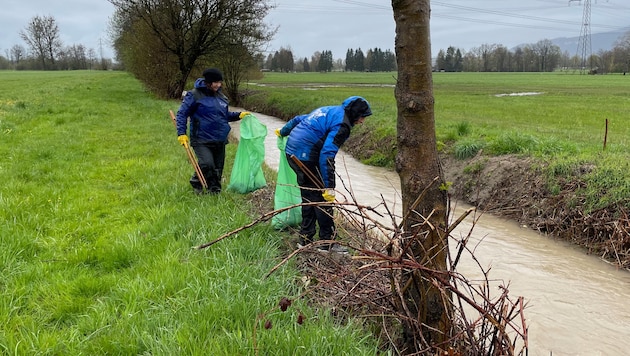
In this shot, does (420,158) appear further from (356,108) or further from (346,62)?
(346,62)

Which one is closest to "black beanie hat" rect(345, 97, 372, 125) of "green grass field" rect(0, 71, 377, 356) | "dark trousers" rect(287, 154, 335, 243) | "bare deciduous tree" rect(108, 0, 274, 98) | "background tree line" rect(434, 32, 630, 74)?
"dark trousers" rect(287, 154, 335, 243)

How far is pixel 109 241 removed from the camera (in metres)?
4.50

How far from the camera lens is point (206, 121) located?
6137 mm

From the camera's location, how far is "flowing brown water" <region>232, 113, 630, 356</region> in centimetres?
435

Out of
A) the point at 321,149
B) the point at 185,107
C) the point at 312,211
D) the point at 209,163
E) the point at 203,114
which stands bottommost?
the point at 312,211

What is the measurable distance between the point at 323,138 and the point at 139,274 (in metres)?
2.21

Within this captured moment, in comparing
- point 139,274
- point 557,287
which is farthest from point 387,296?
point 557,287

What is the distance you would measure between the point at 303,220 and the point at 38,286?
8.25 ft

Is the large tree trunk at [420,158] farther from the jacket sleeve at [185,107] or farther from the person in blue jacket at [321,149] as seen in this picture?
the jacket sleeve at [185,107]

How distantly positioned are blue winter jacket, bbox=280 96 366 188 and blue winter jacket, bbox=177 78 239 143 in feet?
5.43

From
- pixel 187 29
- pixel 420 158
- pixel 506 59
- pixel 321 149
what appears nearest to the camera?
pixel 420 158

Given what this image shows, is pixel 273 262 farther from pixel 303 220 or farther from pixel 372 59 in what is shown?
pixel 372 59

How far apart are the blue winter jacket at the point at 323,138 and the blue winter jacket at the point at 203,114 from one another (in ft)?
5.43

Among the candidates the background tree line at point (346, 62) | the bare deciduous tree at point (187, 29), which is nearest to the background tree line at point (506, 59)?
the background tree line at point (346, 62)
